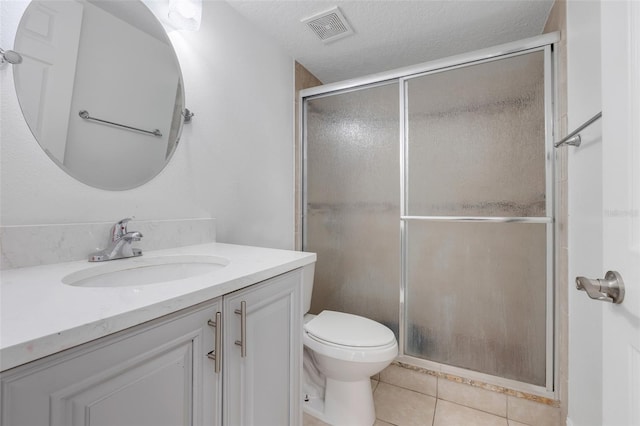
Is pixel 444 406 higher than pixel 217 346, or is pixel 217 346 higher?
pixel 217 346

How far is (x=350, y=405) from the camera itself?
1.42m

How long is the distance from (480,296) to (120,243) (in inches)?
68.7

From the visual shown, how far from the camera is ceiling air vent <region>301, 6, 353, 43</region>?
1583mm

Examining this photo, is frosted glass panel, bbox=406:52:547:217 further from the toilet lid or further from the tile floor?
the tile floor

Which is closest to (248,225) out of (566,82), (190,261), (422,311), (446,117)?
(190,261)

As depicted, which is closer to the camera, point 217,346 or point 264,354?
point 217,346

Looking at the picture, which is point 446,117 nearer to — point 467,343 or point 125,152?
point 467,343

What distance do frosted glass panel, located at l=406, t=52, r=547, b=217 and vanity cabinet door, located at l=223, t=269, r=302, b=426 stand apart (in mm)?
1120

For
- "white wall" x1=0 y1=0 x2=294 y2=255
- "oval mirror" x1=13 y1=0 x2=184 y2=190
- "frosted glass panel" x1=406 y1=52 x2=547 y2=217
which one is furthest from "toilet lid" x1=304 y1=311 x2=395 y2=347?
"oval mirror" x1=13 y1=0 x2=184 y2=190

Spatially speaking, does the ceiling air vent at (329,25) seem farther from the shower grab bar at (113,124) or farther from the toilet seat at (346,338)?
the toilet seat at (346,338)

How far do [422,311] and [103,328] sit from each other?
167 cm

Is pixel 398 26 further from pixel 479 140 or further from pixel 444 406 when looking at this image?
pixel 444 406

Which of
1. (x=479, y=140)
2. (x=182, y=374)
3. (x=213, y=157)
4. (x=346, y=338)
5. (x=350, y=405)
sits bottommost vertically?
(x=350, y=405)

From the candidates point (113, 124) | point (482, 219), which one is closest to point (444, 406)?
point (482, 219)
